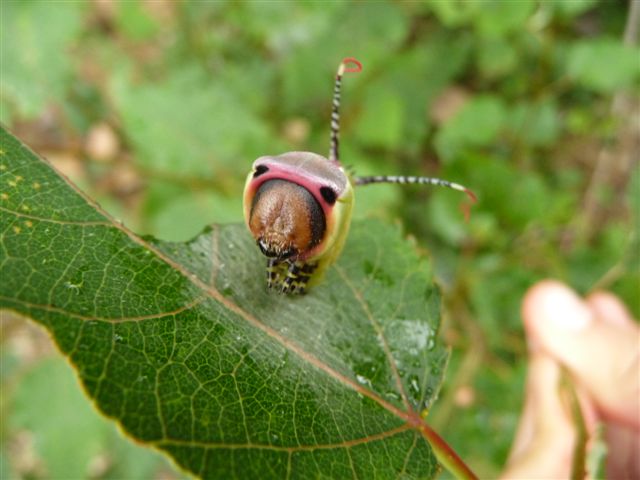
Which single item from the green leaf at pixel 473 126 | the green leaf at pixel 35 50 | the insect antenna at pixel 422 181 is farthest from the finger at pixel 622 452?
the green leaf at pixel 35 50

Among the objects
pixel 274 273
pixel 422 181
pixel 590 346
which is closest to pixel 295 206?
pixel 274 273

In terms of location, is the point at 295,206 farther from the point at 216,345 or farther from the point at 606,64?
the point at 606,64

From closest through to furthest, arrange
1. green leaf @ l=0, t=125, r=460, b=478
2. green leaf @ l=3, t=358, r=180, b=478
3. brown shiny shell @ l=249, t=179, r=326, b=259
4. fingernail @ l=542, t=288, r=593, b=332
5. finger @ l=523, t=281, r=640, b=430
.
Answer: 1. green leaf @ l=0, t=125, r=460, b=478
2. brown shiny shell @ l=249, t=179, r=326, b=259
3. finger @ l=523, t=281, r=640, b=430
4. fingernail @ l=542, t=288, r=593, b=332
5. green leaf @ l=3, t=358, r=180, b=478

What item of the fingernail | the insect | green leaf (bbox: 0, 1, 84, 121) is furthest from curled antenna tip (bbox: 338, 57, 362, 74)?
green leaf (bbox: 0, 1, 84, 121)

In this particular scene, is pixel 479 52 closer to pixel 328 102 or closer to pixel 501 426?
pixel 328 102

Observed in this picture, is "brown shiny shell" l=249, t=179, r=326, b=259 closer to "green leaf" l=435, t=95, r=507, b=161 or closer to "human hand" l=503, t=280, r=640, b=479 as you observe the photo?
"human hand" l=503, t=280, r=640, b=479

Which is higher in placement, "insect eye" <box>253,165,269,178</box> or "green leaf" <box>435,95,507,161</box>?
"green leaf" <box>435,95,507,161</box>
